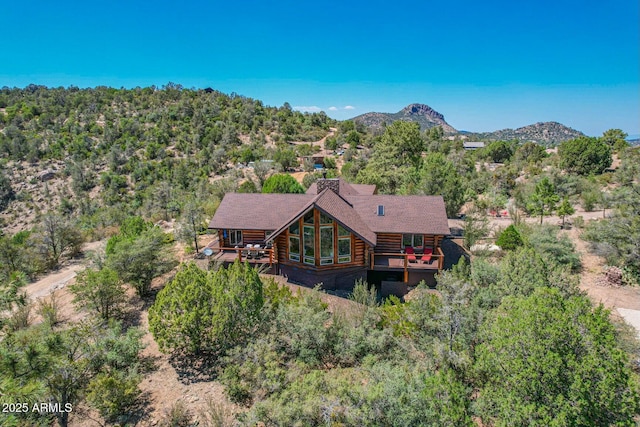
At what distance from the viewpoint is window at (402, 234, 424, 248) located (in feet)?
67.3

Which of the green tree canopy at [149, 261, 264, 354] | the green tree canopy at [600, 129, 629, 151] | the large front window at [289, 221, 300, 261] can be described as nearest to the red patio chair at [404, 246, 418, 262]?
the large front window at [289, 221, 300, 261]

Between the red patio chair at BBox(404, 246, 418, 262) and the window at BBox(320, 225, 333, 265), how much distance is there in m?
4.39

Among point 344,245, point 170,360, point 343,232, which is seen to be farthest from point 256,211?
point 170,360

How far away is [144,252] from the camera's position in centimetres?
1742

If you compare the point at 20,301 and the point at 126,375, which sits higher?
the point at 20,301

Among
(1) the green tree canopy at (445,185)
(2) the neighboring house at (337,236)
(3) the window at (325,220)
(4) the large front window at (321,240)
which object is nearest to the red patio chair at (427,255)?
(2) the neighboring house at (337,236)

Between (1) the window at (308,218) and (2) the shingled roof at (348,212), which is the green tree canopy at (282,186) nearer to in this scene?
(2) the shingled roof at (348,212)

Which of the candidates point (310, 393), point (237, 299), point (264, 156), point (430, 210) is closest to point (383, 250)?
point (430, 210)

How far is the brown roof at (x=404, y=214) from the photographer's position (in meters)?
20.1

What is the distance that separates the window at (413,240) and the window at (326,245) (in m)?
4.68

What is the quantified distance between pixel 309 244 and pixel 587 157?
5264 cm

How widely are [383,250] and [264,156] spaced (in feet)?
167

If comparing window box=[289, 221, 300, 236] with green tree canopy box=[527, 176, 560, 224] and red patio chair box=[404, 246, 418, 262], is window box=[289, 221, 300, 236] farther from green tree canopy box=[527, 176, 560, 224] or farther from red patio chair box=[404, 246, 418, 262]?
green tree canopy box=[527, 176, 560, 224]

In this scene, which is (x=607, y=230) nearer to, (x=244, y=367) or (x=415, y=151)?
(x=244, y=367)
